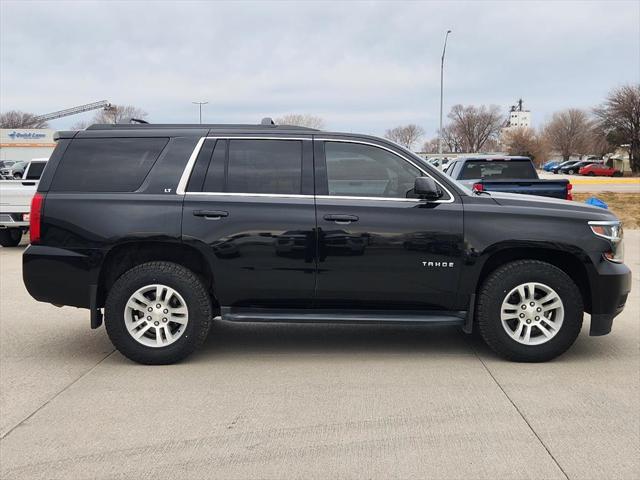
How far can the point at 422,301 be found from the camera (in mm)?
5496

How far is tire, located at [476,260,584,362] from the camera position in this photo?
5.40 m

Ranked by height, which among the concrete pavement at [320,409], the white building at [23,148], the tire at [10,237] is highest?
the white building at [23,148]

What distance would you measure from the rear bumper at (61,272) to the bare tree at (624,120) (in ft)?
220

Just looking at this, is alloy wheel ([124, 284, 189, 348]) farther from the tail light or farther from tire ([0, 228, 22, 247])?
tire ([0, 228, 22, 247])

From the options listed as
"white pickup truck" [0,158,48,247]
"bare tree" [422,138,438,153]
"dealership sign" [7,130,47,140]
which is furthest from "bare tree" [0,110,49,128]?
"white pickup truck" [0,158,48,247]

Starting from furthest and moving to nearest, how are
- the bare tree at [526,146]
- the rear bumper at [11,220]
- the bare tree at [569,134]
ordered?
1. the bare tree at [569,134]
2. the bare tree at [526,146]
3. the rear bumper at [11,220]

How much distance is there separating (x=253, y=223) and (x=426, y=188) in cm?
146

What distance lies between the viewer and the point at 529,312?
5449 millimetres

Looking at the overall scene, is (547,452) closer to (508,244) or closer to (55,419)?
(508,244)

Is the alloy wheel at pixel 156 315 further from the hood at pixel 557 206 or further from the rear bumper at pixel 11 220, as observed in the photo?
the rear bumper at pixel 11 220

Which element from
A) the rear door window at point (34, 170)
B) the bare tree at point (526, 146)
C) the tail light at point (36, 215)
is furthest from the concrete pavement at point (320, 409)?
the bare tree at point (526, 146)

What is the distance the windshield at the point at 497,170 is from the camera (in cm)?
1289

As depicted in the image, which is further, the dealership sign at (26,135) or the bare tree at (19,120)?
the bare tree at (19,120)

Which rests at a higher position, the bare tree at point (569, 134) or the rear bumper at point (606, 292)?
the bare tree at point (569, 134)
